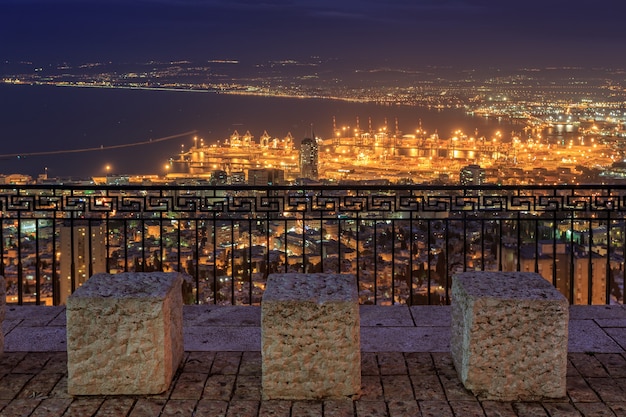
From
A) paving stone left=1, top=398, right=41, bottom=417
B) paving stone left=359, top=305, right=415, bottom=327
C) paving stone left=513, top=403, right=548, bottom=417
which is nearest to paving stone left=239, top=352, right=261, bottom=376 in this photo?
paving stone left=359, top=305, right=415, bottom=327

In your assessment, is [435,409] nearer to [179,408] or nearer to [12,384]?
[179,408]

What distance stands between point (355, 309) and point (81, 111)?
51954 mm

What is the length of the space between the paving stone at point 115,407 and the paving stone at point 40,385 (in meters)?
0.47

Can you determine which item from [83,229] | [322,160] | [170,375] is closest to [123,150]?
[322,160]

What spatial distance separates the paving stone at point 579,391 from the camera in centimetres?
476

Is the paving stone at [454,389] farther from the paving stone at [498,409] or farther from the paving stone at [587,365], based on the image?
the paving stone at [587,365]

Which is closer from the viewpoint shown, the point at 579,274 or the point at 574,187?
the point at 574,187

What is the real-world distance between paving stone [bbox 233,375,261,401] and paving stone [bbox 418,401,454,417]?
1059mm

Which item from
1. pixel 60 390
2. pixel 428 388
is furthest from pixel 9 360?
pixel 428 388

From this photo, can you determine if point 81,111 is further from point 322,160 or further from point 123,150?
point 322,160

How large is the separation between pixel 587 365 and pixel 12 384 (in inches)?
161

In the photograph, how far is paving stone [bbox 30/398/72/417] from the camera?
4547mm

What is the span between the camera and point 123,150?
43938 mm

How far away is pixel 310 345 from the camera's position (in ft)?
15.3
